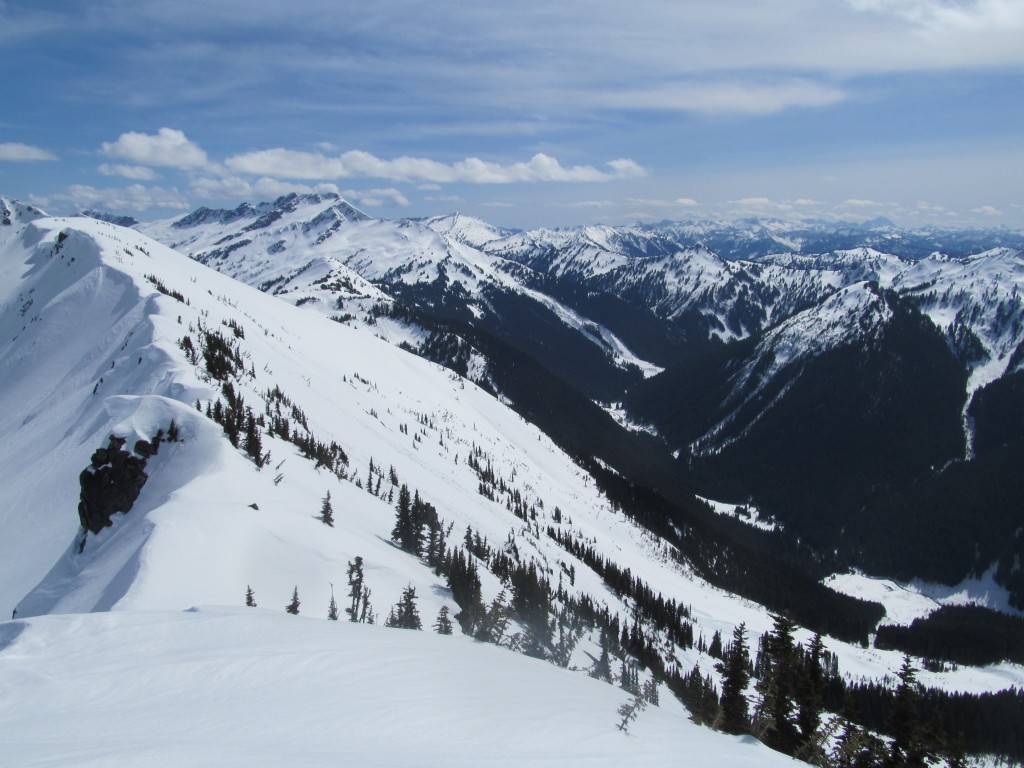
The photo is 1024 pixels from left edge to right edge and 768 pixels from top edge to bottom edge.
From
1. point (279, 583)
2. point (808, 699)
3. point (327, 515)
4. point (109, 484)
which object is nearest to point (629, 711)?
point (808, 699)

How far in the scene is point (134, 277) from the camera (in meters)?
88.1

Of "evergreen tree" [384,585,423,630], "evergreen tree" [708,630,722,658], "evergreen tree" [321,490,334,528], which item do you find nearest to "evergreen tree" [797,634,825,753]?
"evergreen tree" [384,585,423,630]

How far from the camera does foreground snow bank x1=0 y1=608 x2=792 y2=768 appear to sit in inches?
362

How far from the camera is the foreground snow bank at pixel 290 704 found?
30.1 ft

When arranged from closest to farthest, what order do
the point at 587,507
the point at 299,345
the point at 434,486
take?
the point at 434,486, the point at 299,345, the point at 587,507

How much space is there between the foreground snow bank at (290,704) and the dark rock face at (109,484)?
22529mm

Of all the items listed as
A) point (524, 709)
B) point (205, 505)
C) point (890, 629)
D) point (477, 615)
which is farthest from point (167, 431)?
point (890, 629)

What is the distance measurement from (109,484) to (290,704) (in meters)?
31.0

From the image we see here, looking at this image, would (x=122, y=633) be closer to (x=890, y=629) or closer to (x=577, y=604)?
(x=577, y=604)

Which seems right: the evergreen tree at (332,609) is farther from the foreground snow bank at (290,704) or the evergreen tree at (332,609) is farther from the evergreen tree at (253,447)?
the evergreen tree at (253,447)

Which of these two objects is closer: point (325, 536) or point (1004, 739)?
point (325, 536)

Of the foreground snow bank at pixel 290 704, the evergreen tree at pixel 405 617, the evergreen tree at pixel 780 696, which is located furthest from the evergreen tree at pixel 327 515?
the evergreen tree at pixel 780 696

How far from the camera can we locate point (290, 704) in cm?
1123

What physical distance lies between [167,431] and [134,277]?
211 feet
